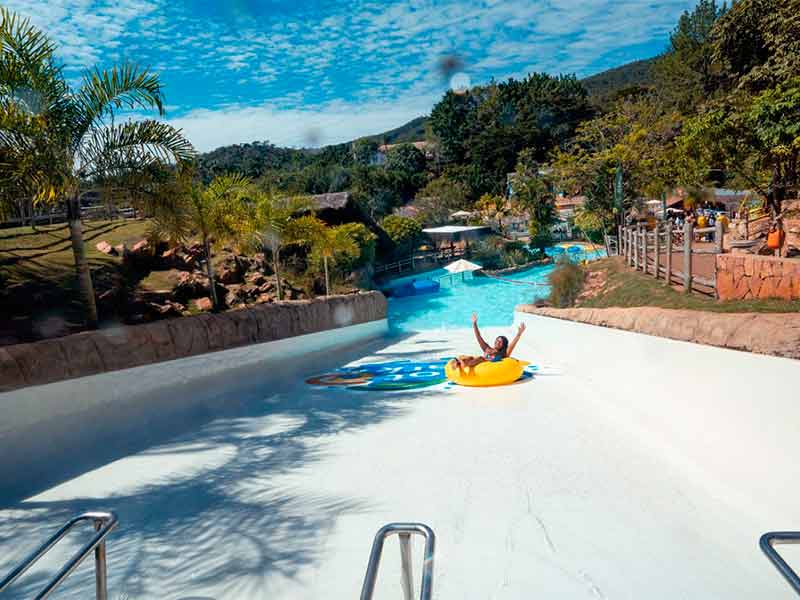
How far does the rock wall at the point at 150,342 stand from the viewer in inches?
249

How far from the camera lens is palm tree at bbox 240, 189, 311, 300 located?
12656mm

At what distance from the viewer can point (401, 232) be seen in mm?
30078

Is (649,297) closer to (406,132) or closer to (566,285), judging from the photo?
(566,285)

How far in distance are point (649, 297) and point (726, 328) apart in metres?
6.86

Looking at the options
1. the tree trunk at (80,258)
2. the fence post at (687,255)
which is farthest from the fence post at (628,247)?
the tree trunk at (80,258)

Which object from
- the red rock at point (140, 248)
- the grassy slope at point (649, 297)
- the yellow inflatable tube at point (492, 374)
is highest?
the red rock at point (140, 248)

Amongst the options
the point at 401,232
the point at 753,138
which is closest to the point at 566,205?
the point at 401,232

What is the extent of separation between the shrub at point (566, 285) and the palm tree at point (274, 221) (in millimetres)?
7241

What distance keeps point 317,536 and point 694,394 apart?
130 inches

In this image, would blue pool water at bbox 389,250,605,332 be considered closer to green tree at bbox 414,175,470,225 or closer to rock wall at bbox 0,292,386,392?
rock wall at bbox 0,292,386,392

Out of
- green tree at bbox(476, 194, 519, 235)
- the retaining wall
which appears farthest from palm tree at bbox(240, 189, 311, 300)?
green tree at bbox(476, 194, 519, 235)

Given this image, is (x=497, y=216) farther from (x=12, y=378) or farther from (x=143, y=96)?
(x=12, y=378)

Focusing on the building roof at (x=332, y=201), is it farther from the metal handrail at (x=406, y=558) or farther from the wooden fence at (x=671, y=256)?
the metal handrail at (x=406, y=558)

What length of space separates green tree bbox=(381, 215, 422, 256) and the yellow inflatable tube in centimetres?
2152
